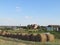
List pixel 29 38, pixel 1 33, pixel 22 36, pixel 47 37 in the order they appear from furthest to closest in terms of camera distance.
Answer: pixel 1 33 < pixel 22 36 < pixel 29 38 < pixel 47 37

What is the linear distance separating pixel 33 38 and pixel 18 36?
23.2ft

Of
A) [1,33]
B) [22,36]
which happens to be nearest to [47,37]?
[22,36]

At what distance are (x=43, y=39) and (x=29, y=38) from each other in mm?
4552

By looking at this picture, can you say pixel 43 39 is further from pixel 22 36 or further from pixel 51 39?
pixel 22 36

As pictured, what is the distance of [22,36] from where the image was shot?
4438 cm

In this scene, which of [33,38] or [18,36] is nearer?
[33,38]

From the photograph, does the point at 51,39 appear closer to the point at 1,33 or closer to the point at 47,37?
the point at 47,37

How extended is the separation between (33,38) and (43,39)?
291 centimetres

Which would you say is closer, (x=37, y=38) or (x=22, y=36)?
(x=37, y=38)

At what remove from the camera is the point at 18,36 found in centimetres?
4641

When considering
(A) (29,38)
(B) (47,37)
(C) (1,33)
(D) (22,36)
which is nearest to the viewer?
(B) (47,37)

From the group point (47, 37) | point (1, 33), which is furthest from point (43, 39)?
point (1, 33)

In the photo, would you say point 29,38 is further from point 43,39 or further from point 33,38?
point 43,39

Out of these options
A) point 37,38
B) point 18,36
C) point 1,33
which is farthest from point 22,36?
point 1,33
